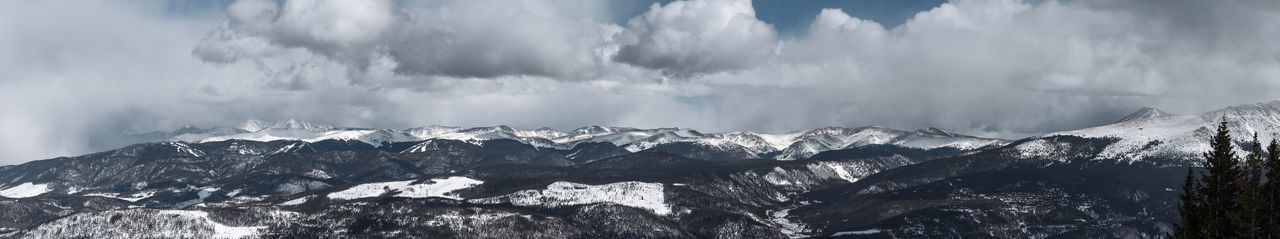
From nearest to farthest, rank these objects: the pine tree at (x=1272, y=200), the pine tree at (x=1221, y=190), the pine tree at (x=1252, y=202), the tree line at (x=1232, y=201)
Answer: the pine tree at (x=1252, y=202) < the tree line at (x=1232, y=201) < the pine tree at (x=1272, y=200) < the pine tree at (x=1221, y=190)

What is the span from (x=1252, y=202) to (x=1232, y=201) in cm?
307

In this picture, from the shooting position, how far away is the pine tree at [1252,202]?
95.4 metres

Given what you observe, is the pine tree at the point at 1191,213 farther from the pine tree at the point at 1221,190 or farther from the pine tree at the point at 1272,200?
the pine tree at the point at 1272,200

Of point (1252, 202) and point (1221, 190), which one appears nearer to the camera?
point (1252, 202)

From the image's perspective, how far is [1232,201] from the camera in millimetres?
99000

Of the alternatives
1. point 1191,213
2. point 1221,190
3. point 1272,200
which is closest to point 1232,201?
point 1221,190

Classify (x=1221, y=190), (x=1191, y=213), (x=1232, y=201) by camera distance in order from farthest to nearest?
(x=1191, y=213)
(x=1221, y=190)
(x=1232, y=201)

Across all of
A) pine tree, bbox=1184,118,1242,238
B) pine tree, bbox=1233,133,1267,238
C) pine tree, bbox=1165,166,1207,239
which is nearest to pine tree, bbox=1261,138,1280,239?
pine tree, bbox=1233,133,1267,238

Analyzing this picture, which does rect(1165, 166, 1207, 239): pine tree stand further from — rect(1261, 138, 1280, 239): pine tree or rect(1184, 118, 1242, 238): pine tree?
rect(1261, 138, 1280, 239): pine tree

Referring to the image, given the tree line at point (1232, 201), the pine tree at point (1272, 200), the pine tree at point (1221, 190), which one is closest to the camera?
the tree line at point (1232, 201)

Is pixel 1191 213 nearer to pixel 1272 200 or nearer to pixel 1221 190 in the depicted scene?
pixel 1221 190

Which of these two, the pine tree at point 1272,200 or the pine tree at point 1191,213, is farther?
the pine tree at point 1191,213

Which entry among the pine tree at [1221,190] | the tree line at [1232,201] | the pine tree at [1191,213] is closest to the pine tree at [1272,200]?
the tree line at [1232,201]

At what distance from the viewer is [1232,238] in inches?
3654
